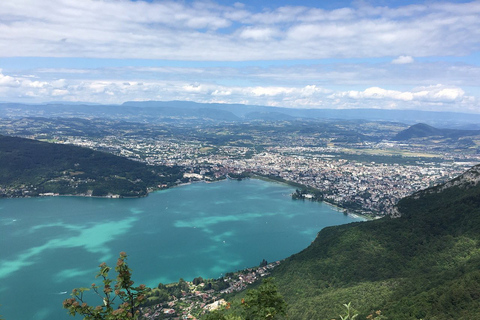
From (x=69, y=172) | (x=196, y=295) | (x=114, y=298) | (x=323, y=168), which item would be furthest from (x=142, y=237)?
(x=323, y=168)

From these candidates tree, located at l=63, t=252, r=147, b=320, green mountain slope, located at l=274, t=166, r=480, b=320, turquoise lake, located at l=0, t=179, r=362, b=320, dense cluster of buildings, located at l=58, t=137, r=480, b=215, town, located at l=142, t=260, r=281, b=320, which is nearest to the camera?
tree, located at l=63, t=252, r=147, b=320

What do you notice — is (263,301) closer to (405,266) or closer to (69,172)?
(405,266)

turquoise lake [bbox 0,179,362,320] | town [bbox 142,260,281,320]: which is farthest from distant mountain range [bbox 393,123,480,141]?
town [bbox 142,260,281,320]

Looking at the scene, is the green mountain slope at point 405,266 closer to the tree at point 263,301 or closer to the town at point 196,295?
the town at point 196,295

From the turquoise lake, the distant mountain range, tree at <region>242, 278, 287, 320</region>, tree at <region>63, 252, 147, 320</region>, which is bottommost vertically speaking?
the turquoise lake

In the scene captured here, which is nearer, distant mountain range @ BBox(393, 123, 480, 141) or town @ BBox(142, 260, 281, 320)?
town @ BBox(142, 260, 281, 320)

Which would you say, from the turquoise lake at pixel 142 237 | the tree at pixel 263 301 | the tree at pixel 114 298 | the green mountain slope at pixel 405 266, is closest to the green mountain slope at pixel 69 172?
the turquoise lake at pixel 142 237

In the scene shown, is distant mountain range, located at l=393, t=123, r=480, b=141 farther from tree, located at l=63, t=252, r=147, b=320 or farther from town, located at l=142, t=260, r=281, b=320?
tree, located at l=63, t=252, r=147, b=320
